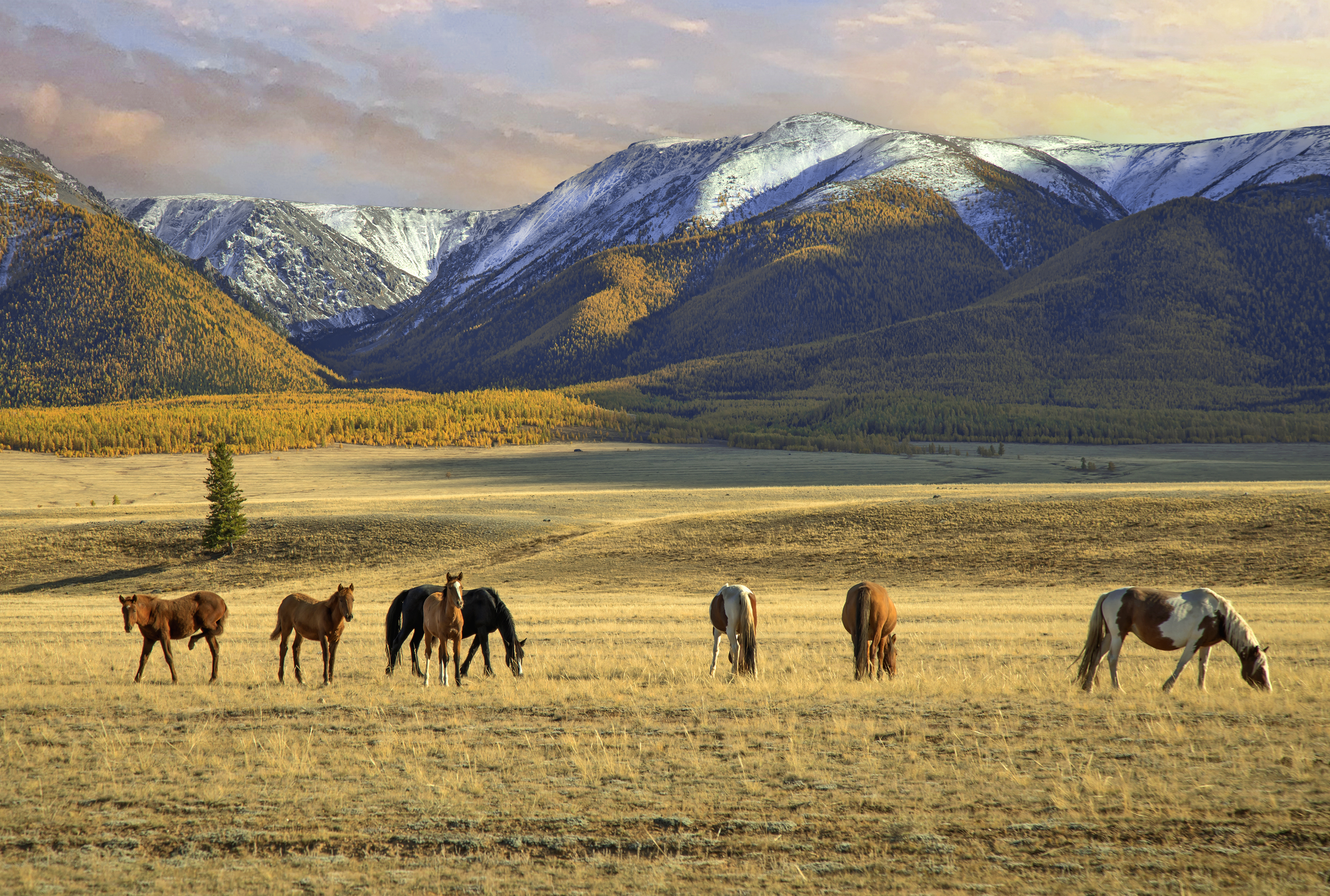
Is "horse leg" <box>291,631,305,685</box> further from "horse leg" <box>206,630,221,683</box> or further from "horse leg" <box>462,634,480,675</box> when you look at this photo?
"horse leg" <box>462,634,480,675</box>

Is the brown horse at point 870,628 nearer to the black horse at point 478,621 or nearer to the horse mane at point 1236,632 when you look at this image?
the horse mane at point 1236,632

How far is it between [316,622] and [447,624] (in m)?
2.71

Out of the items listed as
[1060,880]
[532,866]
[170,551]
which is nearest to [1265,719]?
[1060,880]

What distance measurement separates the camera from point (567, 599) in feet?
141

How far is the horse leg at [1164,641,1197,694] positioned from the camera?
16.9 meters

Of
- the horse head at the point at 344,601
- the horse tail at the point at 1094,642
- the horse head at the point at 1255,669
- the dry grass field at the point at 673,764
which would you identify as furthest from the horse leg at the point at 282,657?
the horse head at the point at 1255,669

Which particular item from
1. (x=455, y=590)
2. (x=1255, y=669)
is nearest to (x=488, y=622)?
(x=455, y=590)

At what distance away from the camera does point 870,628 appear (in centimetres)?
1955

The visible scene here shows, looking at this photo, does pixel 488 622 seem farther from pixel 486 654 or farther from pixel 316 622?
pixel 316 622

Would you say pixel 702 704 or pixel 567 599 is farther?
pixel 567 599

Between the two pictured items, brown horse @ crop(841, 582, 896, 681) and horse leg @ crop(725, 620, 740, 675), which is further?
horse leg @ crop(725, 620, 740, 675)

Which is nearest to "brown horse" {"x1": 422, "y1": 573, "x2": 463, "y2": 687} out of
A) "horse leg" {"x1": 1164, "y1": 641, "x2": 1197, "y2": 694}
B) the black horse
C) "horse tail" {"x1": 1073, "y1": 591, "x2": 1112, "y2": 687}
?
the black horse

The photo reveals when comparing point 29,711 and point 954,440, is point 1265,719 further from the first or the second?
point 954,440

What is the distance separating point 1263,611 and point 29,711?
3453 cm
